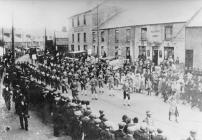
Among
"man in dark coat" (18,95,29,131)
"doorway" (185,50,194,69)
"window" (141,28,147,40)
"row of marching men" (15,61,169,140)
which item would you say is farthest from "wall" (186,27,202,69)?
"man in dark coat" (18,95,29,131)

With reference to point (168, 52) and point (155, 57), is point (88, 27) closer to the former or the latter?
point (155, 57)

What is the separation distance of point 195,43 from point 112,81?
3.52 m

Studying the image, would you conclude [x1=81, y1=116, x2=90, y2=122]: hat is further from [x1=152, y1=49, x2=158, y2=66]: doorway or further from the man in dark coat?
[x1=152, y1=49, x2=158, y2=66]: doorway

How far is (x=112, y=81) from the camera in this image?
948 cm

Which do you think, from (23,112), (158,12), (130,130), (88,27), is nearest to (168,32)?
(158,12)

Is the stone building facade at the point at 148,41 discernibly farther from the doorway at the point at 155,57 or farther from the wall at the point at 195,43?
the wall at the point at 195,43

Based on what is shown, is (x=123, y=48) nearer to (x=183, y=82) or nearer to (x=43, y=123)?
(x=183, y=82)

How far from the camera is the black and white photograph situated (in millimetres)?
5465

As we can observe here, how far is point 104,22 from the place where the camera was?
16203 millimetres

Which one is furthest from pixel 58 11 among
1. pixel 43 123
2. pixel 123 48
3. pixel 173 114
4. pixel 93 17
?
pixel 93 17

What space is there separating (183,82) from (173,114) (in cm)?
187

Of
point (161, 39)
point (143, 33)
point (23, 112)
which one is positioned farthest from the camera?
point (143, 33)

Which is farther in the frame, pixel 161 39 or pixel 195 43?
pixel 161 39

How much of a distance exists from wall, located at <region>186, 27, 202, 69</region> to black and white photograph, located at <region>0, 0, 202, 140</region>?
0.12ft
